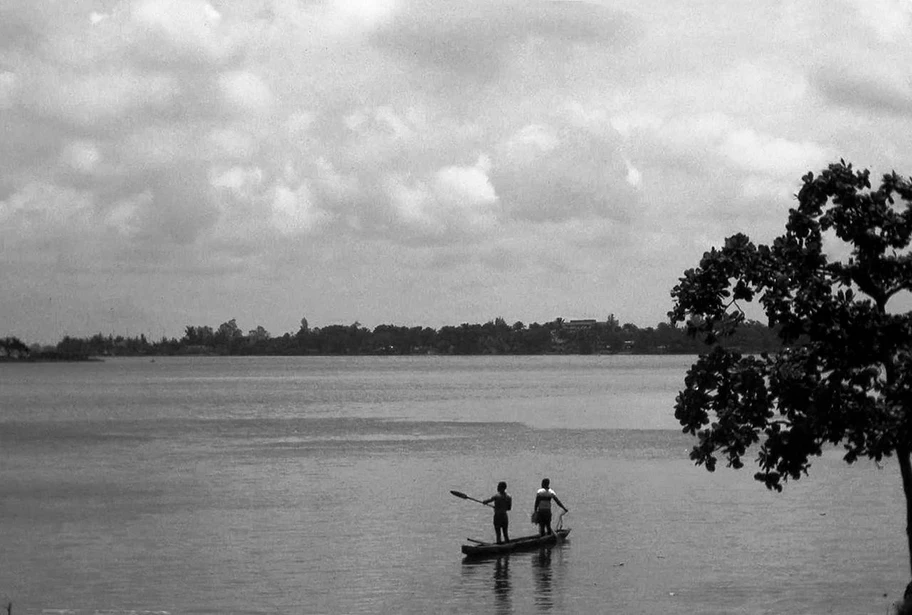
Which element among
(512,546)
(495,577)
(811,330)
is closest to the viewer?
(811,330)

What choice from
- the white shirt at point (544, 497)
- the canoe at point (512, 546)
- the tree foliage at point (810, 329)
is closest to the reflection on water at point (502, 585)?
the canoe at point (512, 546)

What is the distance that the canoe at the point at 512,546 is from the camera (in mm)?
36281

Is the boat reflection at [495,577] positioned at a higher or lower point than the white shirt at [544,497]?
lower

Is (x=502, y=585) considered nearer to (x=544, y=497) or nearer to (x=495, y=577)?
(x=495, y=577)

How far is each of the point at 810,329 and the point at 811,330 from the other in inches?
0.9

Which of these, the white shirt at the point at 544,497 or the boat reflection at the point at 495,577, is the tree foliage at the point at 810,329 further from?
the white shirt at the point at 544,497

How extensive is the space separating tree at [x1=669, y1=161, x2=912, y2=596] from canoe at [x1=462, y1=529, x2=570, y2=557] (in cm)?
1455

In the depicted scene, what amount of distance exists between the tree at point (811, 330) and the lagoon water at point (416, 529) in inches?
359

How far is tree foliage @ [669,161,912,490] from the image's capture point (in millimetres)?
21594

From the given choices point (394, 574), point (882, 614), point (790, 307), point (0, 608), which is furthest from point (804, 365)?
point (0, 608)

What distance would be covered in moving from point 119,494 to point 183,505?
5.36 metres

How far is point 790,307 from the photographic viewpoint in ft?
72.3

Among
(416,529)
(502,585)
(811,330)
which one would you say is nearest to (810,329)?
(811,330)

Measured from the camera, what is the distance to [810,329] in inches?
864
